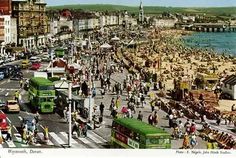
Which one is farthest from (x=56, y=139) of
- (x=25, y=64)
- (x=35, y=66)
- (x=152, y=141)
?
(x=25, y=64)

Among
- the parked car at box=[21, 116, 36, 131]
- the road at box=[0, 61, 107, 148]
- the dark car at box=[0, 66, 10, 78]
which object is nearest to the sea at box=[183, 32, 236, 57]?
the dark car at box=[0, 66, 10, 78]

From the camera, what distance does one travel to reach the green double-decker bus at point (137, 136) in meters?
5.26

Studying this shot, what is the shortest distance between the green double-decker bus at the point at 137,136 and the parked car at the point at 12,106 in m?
1.27

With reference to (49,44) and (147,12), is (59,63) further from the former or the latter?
(147,12)

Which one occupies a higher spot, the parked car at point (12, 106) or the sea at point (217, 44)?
the parked car at point (12, 106)

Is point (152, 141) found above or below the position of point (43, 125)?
above

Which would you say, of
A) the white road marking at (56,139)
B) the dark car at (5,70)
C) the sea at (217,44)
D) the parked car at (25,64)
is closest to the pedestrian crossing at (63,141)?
the white road marking at (56,139)

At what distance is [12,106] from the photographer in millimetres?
6918

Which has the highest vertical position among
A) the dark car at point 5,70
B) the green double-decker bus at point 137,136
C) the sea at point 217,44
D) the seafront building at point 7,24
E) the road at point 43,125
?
the seafront building at point 7,24

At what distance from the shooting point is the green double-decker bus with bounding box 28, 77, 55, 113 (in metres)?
6.98

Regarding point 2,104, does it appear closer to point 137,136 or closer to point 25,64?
point 25,64

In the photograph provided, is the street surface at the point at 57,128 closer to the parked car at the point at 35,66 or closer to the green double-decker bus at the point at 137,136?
the parked car at the point at 35,66

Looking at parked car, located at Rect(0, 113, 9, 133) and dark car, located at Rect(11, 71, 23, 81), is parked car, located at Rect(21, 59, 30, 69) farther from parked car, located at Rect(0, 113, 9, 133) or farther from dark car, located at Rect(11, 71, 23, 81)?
parked car, located at Rect(0, 113, 9, 133)

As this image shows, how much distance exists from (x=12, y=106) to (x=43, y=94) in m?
0.35
